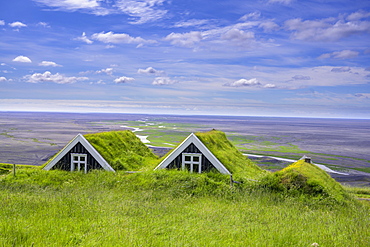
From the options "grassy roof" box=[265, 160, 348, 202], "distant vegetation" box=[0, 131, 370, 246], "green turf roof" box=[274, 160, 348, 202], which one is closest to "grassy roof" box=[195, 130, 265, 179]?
"distant vegetation" box=[0, 131, 370, 246]

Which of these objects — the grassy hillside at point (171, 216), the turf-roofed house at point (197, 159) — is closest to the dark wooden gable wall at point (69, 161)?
the grassy hillside at point (171, 216)

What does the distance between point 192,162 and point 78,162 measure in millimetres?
8408

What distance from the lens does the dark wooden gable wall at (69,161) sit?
21250 millimetres

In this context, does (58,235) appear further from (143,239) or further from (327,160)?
(327,160)

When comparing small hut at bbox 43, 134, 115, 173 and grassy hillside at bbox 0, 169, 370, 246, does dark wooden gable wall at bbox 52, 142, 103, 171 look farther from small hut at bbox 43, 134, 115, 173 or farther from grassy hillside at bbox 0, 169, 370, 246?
grassy hillside at bbox 0, 169, 370, 246

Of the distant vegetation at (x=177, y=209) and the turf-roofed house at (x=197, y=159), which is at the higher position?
the turf-roofed house at (x=197, y=159)

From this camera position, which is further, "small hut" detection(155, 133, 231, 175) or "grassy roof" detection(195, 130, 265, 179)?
"grassy roof" detection(195, 130, 265, 179)

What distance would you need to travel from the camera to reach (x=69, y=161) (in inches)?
842

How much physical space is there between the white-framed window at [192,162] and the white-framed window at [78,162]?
7295 mm

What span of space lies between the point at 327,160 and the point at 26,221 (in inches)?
2489

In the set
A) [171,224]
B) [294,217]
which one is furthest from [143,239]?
[294,217]

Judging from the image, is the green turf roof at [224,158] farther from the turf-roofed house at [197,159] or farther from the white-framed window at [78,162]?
the white-framed window at [78,162]

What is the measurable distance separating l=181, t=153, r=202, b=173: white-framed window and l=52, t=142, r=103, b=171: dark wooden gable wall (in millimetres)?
6276

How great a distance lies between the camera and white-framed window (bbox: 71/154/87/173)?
21.2 m
